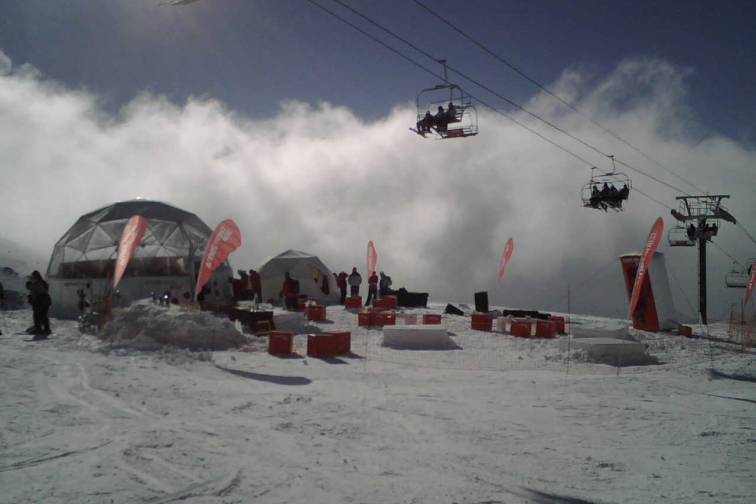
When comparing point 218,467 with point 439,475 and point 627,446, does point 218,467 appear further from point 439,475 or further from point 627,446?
point 627,446

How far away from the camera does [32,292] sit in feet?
39.8

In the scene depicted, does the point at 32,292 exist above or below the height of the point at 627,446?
above

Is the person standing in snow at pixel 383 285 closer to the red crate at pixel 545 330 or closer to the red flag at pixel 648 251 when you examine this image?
the red crate at pixel 545 330

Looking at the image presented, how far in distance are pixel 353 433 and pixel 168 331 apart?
6.82 metres

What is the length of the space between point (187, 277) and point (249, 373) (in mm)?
13518

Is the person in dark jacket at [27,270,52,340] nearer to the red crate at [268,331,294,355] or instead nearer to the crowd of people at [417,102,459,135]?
the red crate at [268,331,294,355]

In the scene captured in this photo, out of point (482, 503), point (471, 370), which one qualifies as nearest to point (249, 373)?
point (471, 370)

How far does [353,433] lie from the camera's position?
549 centimetres

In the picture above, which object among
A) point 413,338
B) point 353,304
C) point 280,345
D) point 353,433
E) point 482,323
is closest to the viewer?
point 353,433

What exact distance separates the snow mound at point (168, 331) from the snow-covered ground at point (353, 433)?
0.94m

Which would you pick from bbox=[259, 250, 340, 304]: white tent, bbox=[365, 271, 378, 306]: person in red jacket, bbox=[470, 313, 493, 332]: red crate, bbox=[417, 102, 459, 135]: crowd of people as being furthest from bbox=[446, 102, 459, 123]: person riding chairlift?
bbox=[259, 250, 340, 304]: white tent

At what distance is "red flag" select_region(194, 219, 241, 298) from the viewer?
11.5 m

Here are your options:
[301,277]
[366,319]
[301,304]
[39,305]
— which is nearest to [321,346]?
[366,319]

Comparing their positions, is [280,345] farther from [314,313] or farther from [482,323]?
[482,323]
